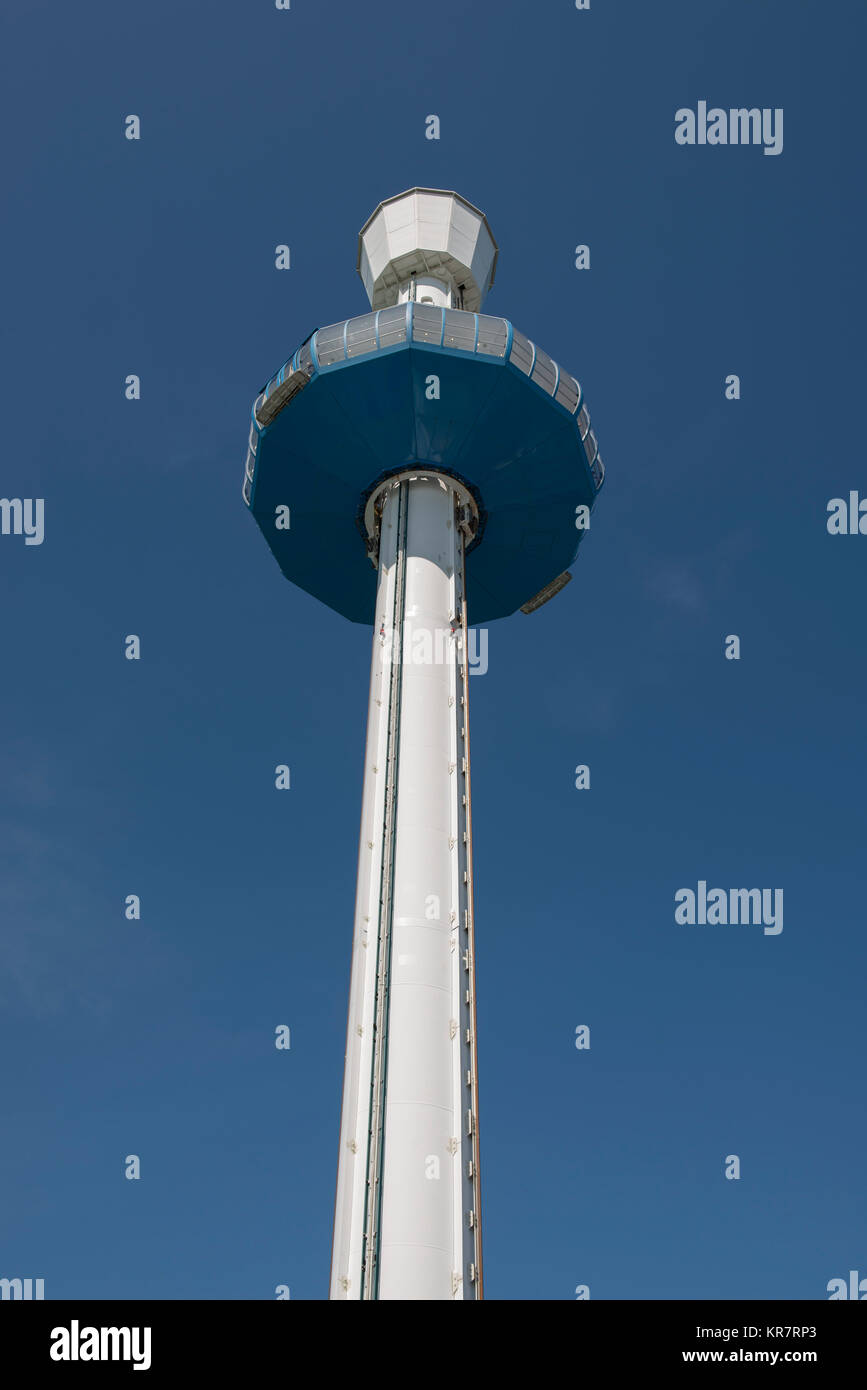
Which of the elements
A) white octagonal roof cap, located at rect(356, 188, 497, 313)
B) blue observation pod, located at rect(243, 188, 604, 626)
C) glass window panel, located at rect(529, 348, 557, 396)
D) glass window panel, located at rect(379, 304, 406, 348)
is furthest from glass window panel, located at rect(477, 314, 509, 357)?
white octagonal roof cap, located at rect(356, 188, 497, 313)

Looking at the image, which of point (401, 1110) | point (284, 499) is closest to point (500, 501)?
point (284, 499)

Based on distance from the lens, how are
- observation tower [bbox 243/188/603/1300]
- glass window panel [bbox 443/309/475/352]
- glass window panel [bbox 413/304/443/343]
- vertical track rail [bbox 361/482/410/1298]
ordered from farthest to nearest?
1. glass window panel [bbox 443/309/475/352]
2. glass window panel [bbox 413/304/443/343]
3. observation tower [bbox 243/188/603/1300]
4. vertical track rail [bbox 361/482/410/1298]

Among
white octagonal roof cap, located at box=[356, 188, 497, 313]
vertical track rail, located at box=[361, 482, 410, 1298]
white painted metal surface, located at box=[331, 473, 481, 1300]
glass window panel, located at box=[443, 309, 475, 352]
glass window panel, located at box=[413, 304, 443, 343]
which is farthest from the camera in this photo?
white octagonal roof cap, located at box=[356, 188, 497, 313]

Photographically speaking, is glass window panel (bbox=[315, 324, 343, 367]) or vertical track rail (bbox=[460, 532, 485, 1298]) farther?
glass window panel (bbox=[315, 324, 343, 367])

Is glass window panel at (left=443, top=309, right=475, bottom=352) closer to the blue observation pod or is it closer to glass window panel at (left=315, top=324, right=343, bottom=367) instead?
the blue observation pod

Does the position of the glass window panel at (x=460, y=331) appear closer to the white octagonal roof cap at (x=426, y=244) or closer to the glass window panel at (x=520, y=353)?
the glass window panel at (x=520, y=353)
